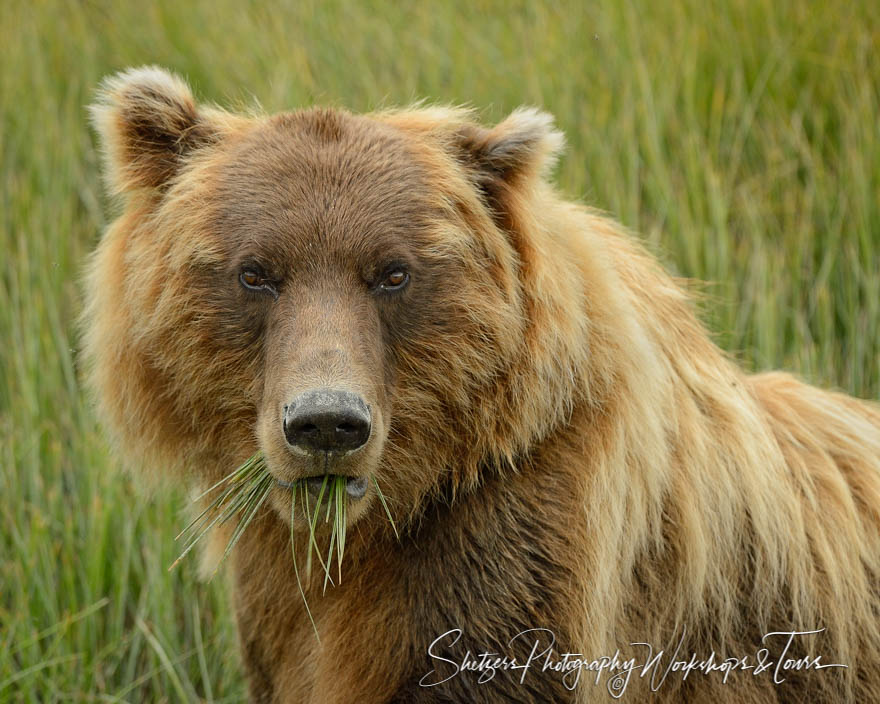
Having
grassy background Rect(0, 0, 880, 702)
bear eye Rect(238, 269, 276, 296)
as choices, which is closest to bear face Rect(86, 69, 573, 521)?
bear eye Rect(238, 269, 276, 296)

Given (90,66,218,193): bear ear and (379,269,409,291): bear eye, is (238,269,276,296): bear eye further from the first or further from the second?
(90,66,218,193): bear ear

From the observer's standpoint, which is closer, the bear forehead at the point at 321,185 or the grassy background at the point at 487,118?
the bear forehead at the point at 321,185

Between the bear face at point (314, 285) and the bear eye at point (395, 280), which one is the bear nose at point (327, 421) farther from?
the bear eye at point (395, 280)

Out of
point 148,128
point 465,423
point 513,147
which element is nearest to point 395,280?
point 465,423

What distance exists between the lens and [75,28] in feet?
25.6

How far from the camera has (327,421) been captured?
2891mm

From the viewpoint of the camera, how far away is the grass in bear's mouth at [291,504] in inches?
124

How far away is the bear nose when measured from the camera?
288 centimetres

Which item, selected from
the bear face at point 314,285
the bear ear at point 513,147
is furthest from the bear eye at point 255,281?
the bear ear at point 513,147

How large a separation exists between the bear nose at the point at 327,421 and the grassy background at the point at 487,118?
2522mm

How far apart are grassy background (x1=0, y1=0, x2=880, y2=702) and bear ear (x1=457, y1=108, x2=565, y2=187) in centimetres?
209

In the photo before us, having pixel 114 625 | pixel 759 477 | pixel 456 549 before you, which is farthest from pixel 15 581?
pixel 759 477

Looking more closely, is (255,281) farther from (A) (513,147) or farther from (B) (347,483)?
(A) (513,147)

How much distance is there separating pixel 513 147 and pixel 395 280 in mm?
633
